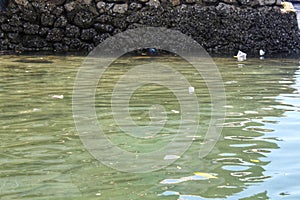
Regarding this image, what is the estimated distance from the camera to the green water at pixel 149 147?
10.8ft

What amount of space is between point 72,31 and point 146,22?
4.46 feet

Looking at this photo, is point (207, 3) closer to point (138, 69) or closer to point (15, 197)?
point (138, 69)

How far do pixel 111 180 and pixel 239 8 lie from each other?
856 cm

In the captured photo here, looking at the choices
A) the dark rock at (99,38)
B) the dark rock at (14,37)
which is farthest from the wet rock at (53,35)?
the dark rock at (99,38)

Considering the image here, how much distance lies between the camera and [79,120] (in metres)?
4.99

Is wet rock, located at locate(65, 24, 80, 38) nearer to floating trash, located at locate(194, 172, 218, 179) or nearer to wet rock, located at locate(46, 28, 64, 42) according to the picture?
wet rock, located at locate(46, 28, 64, 42)

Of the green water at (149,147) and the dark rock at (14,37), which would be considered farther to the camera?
the dark rock at (14,37)

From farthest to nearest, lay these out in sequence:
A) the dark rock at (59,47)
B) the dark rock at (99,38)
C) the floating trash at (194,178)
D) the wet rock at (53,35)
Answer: the dark rock at (99,38) < the wet rock at (53,35) < the dark rock at (59,47) < the floating trash at (194,178)

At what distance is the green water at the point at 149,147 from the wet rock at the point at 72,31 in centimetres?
379

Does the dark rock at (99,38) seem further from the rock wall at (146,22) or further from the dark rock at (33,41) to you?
the dark rock at (33,41)

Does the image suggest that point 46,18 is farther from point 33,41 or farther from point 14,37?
point 14,37

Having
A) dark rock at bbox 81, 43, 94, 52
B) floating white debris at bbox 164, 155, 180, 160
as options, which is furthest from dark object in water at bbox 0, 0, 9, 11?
floating white debris at bbox 164, 155, 180, 160

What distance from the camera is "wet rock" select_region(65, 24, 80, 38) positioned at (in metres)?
11.1

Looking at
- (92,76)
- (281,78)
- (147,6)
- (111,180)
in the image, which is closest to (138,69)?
(92,76)
